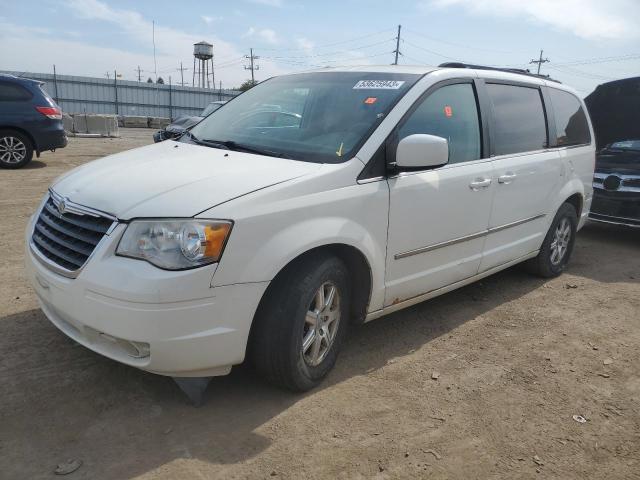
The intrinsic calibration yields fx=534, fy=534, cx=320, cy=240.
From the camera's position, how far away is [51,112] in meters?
10.6

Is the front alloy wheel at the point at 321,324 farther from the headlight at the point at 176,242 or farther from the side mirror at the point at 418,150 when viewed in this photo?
the side mirror at the point at 418,150

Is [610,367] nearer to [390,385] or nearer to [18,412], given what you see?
[390,385]

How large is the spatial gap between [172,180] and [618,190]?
6006 mm

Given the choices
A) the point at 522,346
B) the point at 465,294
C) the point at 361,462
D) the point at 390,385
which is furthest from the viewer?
the point at 465,294

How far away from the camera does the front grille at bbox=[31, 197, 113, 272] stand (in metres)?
2.51

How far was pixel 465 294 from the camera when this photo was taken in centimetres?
466

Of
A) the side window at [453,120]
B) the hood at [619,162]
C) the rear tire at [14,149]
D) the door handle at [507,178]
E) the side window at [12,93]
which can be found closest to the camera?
the side window at [453,120]

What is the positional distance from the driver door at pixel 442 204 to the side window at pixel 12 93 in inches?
372

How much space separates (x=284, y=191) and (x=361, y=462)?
1.31 metres

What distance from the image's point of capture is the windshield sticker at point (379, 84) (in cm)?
338

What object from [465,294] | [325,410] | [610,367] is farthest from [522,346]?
[325,410]

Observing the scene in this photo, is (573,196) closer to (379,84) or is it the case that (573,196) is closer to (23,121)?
(379,84)

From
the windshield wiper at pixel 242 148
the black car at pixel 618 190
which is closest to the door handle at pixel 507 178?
the windshield wiper at pixel 242 148

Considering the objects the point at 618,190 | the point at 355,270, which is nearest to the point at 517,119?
the point at 355,270
